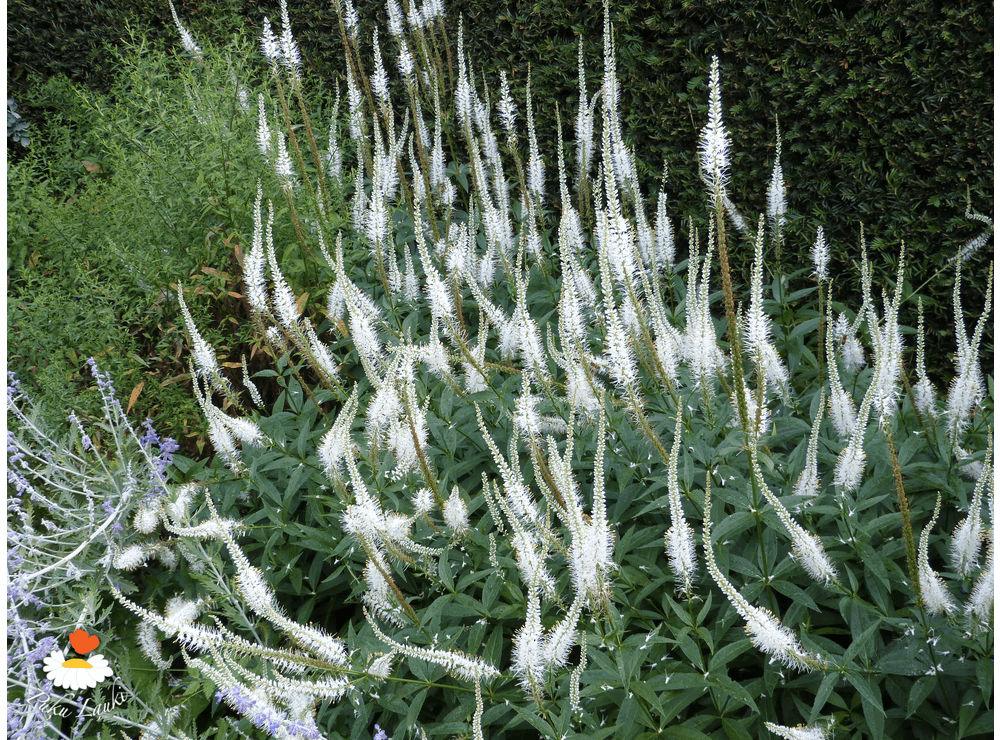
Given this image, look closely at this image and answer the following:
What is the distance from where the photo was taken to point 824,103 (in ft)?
13.8

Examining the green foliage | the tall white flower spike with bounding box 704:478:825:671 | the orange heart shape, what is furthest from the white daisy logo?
the tall white flower spike with bounding box 704:478:825:671

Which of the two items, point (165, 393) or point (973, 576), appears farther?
point (165, 393)

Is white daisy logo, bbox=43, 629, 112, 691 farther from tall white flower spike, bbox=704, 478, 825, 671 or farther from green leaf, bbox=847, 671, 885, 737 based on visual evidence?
green leaf, bbox=847, 671, 885, 737

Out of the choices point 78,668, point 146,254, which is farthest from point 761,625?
point 146,254

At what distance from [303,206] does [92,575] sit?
2.90 meters

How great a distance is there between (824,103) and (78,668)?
4764mm

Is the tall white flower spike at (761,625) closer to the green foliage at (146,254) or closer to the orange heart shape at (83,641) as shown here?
the orange heart shape at (83,641)

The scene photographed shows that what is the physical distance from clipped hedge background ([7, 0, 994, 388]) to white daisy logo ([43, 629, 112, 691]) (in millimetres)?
4159

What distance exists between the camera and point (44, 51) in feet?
33.7

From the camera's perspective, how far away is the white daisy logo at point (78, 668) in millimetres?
2918

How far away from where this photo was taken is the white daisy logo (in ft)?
9.57

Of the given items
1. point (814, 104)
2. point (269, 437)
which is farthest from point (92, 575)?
point (814, 104)

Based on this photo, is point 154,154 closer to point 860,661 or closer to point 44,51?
point 860,661

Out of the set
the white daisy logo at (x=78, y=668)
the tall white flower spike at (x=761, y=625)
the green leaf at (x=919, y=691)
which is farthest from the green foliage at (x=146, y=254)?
the green leaf at (x=919, y=691)
